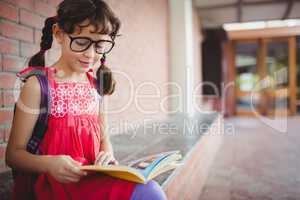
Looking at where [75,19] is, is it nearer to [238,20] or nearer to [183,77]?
[183,77]

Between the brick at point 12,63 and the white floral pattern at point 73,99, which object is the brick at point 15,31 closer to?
the brick at point 12,63

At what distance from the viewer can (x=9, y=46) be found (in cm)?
139

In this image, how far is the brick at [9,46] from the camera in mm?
1355

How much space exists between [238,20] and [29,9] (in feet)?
20.6

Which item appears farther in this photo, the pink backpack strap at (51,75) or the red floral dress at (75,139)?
the pink backpack strap at (51,75)

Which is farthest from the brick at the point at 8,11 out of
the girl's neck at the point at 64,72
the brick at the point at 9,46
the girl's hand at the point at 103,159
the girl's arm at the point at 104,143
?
the girl's hand at the point at 103,159

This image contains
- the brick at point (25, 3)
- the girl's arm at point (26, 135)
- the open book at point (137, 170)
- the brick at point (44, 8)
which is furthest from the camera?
the brick at point (44, 8)

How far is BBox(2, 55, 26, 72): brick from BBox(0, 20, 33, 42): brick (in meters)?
0.10

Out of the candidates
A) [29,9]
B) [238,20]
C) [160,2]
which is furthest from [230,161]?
[238,20]

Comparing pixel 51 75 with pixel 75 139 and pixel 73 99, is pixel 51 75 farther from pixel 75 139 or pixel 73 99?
pixel 75 139

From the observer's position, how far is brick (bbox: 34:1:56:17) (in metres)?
1.57

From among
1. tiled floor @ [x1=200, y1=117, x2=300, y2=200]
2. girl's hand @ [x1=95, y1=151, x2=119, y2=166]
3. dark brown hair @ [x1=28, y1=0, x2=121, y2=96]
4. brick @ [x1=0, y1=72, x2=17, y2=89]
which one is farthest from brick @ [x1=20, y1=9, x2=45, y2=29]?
tiled floor @ [x1=200, y1=117, x2=300, y2=200]

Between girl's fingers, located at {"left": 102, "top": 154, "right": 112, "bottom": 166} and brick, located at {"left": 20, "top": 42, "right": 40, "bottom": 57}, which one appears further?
brick, located at {"left": 20, "top": 42, "right": 40, "bottom": 57}

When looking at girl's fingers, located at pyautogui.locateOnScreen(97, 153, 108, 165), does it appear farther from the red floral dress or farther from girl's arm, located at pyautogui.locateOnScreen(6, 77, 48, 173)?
girl's arm, located at pyautogui.locateOnScreen(6, 77, 48, 173)
